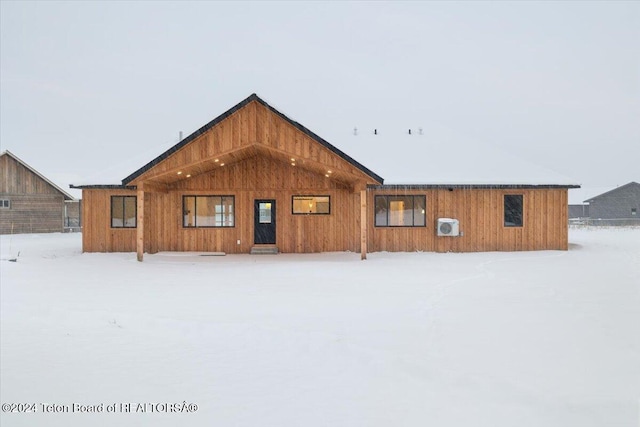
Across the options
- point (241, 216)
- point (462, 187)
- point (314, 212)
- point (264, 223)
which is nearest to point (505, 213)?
point (462, 187)

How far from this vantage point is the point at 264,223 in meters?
17.9

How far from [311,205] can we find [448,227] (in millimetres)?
5346

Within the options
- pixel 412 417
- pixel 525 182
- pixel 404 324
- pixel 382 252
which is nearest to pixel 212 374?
pixel 412 417

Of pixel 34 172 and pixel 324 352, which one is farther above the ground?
pixel 34 172

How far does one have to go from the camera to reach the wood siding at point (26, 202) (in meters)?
30.2

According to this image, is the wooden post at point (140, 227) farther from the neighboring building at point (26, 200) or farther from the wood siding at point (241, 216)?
the neighboring building at point (26, 200)

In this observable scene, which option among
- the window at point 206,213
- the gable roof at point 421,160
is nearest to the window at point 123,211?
the gable roof at point 421,160

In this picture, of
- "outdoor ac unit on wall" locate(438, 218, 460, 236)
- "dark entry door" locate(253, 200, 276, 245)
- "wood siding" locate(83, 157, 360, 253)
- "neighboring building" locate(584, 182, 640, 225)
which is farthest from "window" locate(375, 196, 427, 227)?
"neighboring building" locate(584, 182, 640, 225)

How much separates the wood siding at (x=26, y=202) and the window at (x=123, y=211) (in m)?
16.8

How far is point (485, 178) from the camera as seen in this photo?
59.5ft

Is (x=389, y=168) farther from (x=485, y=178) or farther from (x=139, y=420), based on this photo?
(x=139, y=420)

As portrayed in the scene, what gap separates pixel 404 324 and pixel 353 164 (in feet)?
28.6

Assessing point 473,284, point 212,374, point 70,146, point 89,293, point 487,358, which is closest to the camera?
point 212,374

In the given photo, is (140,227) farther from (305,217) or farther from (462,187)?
(462,187)
